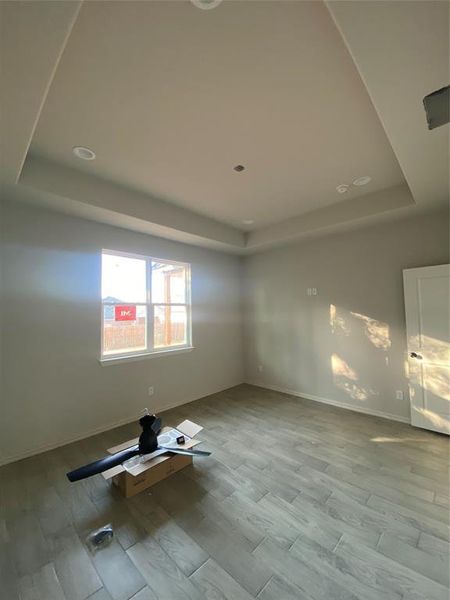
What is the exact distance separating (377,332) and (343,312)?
0.54 m

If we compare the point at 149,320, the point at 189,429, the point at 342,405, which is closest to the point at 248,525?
the point at 189,429

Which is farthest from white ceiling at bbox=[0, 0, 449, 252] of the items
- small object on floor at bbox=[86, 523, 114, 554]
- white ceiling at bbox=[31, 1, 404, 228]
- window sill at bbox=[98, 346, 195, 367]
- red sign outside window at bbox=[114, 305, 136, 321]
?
small object on floor at bbox=[86, 523, 114, 554]

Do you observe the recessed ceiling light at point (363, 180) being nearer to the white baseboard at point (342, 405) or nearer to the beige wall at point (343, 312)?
the beige wall at point (343, 312)

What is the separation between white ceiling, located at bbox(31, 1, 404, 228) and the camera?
4.11 ft

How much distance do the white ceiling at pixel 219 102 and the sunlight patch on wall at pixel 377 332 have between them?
147 centimetres

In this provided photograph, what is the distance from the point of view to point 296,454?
2.58 metres

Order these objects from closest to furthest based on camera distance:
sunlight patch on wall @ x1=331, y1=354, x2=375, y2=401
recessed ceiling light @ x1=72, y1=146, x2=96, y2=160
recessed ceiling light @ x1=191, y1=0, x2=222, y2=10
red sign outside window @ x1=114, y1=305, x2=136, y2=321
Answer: recessed ceiling light @ x1=191, y1=0, x2=222, y2=10 → recessed ceiling light @ x1=72, y1=146, x2=96, y2=160 → red sign outside window @ x1=114, y1=305, x2=136, y2=321 → sunlight patch on wall @ x1=331, y1=354, x2=375, y2=401

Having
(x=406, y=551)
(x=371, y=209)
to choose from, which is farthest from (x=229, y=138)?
(x=406, y=551)

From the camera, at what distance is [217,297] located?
4770mm

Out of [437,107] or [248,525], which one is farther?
[248,525]

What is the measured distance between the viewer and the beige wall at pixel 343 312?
332 cm

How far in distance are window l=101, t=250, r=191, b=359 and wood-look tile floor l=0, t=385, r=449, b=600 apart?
1.38 metres

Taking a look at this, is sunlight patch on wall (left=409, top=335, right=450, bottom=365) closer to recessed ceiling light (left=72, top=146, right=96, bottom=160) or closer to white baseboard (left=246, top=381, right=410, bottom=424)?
white baseboard (left=246, top=381, right=410, bottom=424)

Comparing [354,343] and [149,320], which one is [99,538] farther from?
[354,343]
